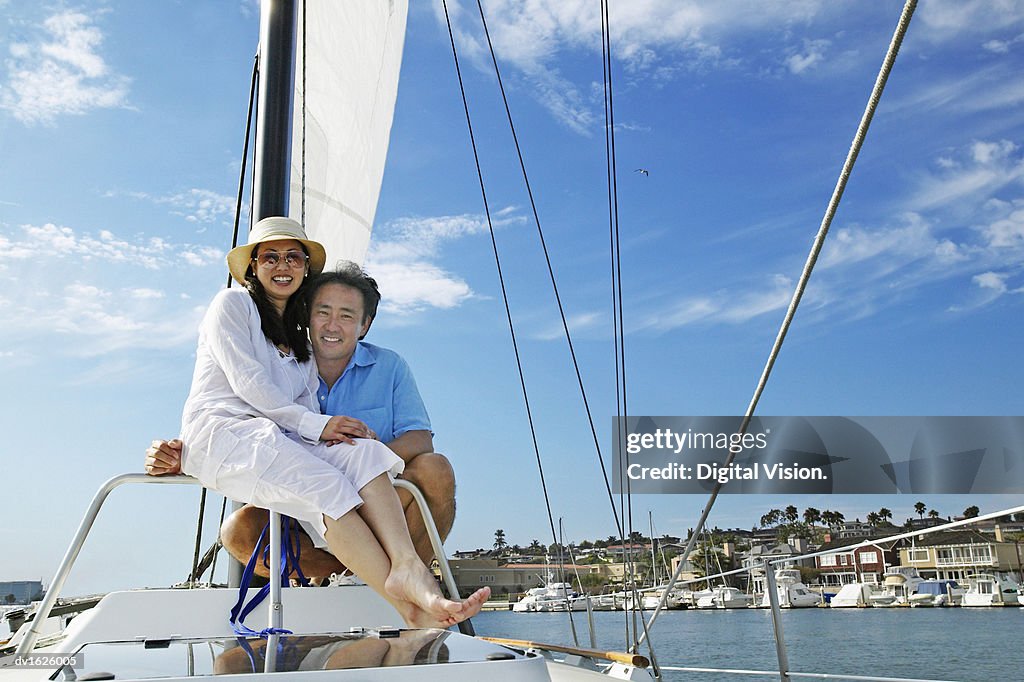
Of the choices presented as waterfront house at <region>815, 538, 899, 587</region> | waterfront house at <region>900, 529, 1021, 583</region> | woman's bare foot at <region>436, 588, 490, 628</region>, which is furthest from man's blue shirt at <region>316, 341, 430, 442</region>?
waterfront house at <region>815, 538, 899, 587</region>

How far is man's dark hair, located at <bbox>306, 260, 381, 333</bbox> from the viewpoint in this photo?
1.99 meters

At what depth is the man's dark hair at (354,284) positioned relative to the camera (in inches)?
78.4

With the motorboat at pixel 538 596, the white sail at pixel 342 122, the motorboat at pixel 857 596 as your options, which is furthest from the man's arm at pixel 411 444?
the motorboat at pixel 857 596

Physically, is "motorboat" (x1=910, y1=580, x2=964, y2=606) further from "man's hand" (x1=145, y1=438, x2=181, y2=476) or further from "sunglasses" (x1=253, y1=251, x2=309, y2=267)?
"man's hand" (x1=145, y1=438, x2=181, y2=476)

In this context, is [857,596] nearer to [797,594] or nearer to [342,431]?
[797,594]

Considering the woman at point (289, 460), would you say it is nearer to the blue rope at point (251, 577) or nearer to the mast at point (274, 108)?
the blue rope at point (251, 577)

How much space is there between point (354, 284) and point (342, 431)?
53 centimetres

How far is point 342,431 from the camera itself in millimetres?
1595

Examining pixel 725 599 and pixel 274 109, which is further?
pixel 725 599

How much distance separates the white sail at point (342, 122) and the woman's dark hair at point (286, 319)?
1.10 m

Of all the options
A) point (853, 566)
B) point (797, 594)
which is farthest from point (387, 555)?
point (797, 594)

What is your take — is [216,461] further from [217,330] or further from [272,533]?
[217,330]

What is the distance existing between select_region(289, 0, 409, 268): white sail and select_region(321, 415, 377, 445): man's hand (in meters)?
1.58

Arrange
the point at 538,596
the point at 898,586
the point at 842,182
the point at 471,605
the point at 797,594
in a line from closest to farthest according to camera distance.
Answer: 1. the point at 471,605
2. the point at 842,182
3. the point at 898,586
4. the point at 538,596
5. the point at 797,594
